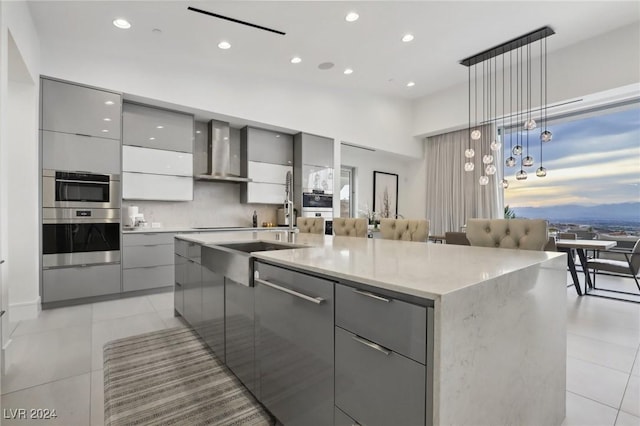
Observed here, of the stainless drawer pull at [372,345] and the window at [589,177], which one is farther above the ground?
the window at [589,177]

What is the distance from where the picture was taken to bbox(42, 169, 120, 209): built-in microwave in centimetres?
334

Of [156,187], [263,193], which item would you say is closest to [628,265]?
[263,193]

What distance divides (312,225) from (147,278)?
2.23 m

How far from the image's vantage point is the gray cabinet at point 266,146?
5.05 meters

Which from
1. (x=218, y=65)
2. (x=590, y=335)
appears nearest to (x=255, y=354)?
(x=590, y=335)

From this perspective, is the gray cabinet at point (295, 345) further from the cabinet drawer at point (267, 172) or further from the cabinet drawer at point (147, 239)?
the cabinet drawer at point (267, 172)

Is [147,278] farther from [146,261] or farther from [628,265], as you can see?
[628,265]

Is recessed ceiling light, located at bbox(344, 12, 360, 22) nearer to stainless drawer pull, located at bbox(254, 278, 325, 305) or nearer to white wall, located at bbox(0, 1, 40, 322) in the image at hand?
white wall, located at bbox(0, 1, 40, 322)

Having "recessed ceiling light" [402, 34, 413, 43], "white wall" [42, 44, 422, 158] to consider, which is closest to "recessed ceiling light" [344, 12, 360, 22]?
"recessed ceiling light" [402, 34, 413, 43]

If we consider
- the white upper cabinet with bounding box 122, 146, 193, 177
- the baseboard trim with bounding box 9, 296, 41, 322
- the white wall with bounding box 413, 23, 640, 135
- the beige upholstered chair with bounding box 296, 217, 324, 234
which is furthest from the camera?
the white wall with bounding box 413, 23, 640, 135

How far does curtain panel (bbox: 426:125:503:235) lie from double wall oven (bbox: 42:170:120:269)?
237 inches

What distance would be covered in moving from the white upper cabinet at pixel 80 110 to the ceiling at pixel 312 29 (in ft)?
1.57

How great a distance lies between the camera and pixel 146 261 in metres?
3.90

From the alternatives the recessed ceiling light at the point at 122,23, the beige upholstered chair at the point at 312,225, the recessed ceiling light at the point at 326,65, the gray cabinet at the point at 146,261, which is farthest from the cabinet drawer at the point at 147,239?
the recessed ceiling light at the point at 326,65
